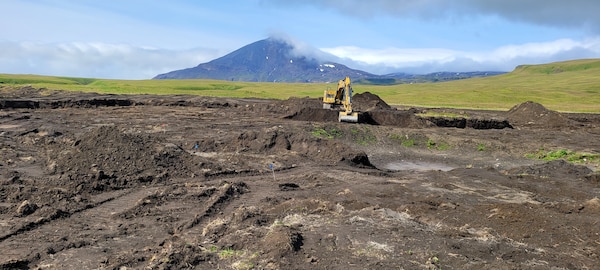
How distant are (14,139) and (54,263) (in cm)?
1723

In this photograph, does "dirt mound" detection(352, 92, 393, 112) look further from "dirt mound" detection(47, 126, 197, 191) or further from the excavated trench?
"dirt mound" detection(47, 126, 197, 191)

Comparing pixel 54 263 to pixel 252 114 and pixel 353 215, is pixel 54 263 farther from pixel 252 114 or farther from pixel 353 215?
pixel 252 114

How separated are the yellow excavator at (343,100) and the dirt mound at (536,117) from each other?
1361cm

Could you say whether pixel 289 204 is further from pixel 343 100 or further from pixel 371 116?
pixel 343 100

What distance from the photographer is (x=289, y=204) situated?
11828 mm

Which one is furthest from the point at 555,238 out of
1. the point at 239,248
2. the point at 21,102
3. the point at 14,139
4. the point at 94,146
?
the point at 21,102

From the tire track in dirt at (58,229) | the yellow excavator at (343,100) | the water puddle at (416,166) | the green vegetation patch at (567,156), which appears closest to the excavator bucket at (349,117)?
the yellow excavator at (343,100)

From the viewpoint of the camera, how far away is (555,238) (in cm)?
978

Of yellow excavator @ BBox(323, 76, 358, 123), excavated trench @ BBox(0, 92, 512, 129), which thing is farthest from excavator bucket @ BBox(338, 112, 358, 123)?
excavated trench @ BBox(0, 92, 512, 129)

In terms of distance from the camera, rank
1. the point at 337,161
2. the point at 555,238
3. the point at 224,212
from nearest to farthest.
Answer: the point at 555,238
the point at 224,212
the point at 337,161

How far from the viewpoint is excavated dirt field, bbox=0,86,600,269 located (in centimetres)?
865

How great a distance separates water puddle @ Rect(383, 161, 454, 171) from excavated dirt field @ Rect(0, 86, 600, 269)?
3.5 inches

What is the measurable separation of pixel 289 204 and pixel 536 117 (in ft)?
97.6

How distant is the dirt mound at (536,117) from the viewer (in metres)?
33.4
